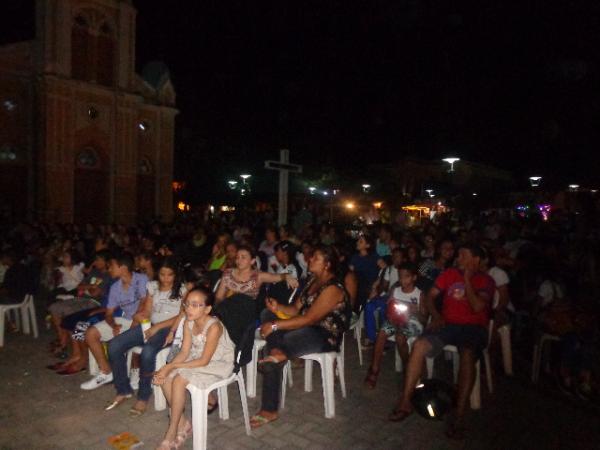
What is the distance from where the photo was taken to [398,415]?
14.5 feet

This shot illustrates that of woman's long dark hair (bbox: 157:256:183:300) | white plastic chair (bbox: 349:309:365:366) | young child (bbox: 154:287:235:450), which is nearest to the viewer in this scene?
young child (bbox: 154:287:235:450)

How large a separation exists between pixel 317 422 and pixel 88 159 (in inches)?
859

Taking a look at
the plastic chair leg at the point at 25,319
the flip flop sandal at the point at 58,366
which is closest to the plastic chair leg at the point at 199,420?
the flip flop sandal at the point at 58,366

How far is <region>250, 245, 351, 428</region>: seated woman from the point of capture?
438 cm

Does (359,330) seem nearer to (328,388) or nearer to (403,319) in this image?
(403,319)

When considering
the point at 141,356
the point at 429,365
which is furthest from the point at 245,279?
the point at 429,365

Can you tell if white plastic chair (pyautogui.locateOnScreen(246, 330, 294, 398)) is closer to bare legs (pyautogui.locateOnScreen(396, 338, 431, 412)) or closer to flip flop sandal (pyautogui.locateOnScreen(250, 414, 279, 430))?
flip flop sandal (pyautogui.locateOnScreen(250, 414, 279, 430))

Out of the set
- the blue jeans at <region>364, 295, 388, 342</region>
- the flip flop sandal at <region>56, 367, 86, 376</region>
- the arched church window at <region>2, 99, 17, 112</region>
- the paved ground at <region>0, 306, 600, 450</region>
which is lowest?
the paved ground at <region>0, 306, 600, 450</region>

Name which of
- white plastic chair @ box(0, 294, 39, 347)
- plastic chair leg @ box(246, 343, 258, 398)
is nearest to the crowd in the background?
white plastic chair @ box(0, 294, 39, 347)

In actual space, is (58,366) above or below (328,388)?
below

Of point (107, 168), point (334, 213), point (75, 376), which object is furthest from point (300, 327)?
point (107, 168)

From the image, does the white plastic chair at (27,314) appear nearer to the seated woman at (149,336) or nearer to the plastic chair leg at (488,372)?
the seated woman at (149,336)

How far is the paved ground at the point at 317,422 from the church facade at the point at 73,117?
17435 millimetres

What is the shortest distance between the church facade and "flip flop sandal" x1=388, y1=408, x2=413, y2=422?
19621 mm
